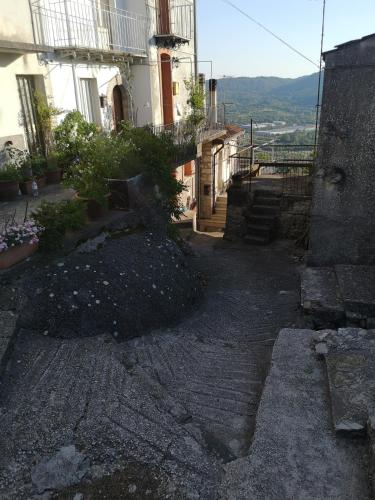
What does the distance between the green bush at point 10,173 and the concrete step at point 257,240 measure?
625 centimetres

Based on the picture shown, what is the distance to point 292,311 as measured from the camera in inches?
269

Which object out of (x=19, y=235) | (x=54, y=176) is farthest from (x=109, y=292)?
(x=54, y=176)

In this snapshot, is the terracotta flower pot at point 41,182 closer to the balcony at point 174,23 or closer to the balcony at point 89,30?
the balcony at point 89,30

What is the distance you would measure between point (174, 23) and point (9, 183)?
10660 mm

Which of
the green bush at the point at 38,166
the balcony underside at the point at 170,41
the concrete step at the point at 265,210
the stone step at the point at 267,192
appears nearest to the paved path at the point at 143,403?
the green bush at the point at 38,166

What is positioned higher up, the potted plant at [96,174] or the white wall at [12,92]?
the white wall at [12,92]

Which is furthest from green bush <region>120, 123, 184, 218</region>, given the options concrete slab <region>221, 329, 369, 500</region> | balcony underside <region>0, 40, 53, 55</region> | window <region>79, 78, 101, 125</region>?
concrete slab <region>221, 329, 369, 500</region>

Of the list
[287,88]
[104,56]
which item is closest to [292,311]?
[104,56]

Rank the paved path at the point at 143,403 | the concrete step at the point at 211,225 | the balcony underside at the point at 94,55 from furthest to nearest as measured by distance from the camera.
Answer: the concrete step at the point at 211,225 < the balcony underside at the point at 94,55 < the paved path at the point at 143,403

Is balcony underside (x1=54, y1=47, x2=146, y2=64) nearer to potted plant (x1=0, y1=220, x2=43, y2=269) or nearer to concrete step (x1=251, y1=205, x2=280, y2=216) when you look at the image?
concrete step (x1=251, y1=205, x2=280, y2=216)

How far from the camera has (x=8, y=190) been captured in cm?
768

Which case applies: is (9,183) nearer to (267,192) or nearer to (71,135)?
(71,135)

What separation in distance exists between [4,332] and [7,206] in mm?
3376

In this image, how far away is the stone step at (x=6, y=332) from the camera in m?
4.33
